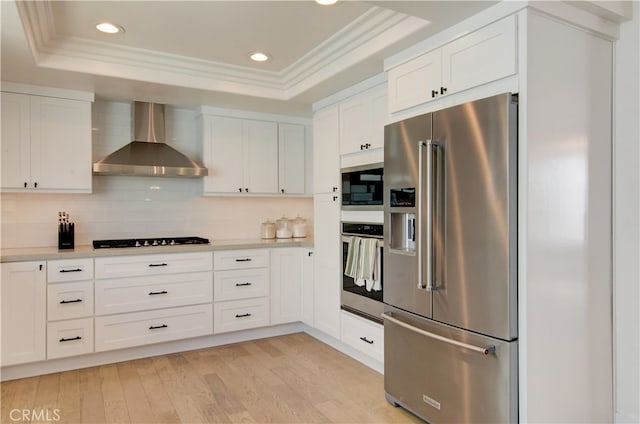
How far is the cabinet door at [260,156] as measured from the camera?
176 inches

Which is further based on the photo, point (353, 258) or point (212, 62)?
point (212, 62)

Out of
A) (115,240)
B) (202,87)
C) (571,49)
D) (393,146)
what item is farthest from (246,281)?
(571,49)

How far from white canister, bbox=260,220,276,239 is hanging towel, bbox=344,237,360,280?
59.9 inches

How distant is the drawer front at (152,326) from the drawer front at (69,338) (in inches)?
2.8

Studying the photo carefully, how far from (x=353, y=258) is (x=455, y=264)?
119 cm

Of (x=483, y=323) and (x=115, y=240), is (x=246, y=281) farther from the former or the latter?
(x=483, y=323)

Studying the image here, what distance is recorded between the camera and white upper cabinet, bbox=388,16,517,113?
210 cm

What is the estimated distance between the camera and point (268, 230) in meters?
4.75

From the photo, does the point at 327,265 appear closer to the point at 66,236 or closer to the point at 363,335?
the point at 363,335

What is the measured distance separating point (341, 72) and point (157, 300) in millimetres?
2476

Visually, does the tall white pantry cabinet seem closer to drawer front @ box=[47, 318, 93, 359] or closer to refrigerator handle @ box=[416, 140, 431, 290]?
refrigerator handle @ box=[416, 140, 431, 290]

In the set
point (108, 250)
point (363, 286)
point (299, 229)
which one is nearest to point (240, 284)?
point (299, 229)

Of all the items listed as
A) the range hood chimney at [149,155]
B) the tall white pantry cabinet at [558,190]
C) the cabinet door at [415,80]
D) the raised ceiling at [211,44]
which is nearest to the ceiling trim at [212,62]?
the raised ceiling at [211,44]

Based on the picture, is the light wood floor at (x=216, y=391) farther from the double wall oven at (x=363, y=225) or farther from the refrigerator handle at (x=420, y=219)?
the refrigerator handle at (x=420, y=219)
